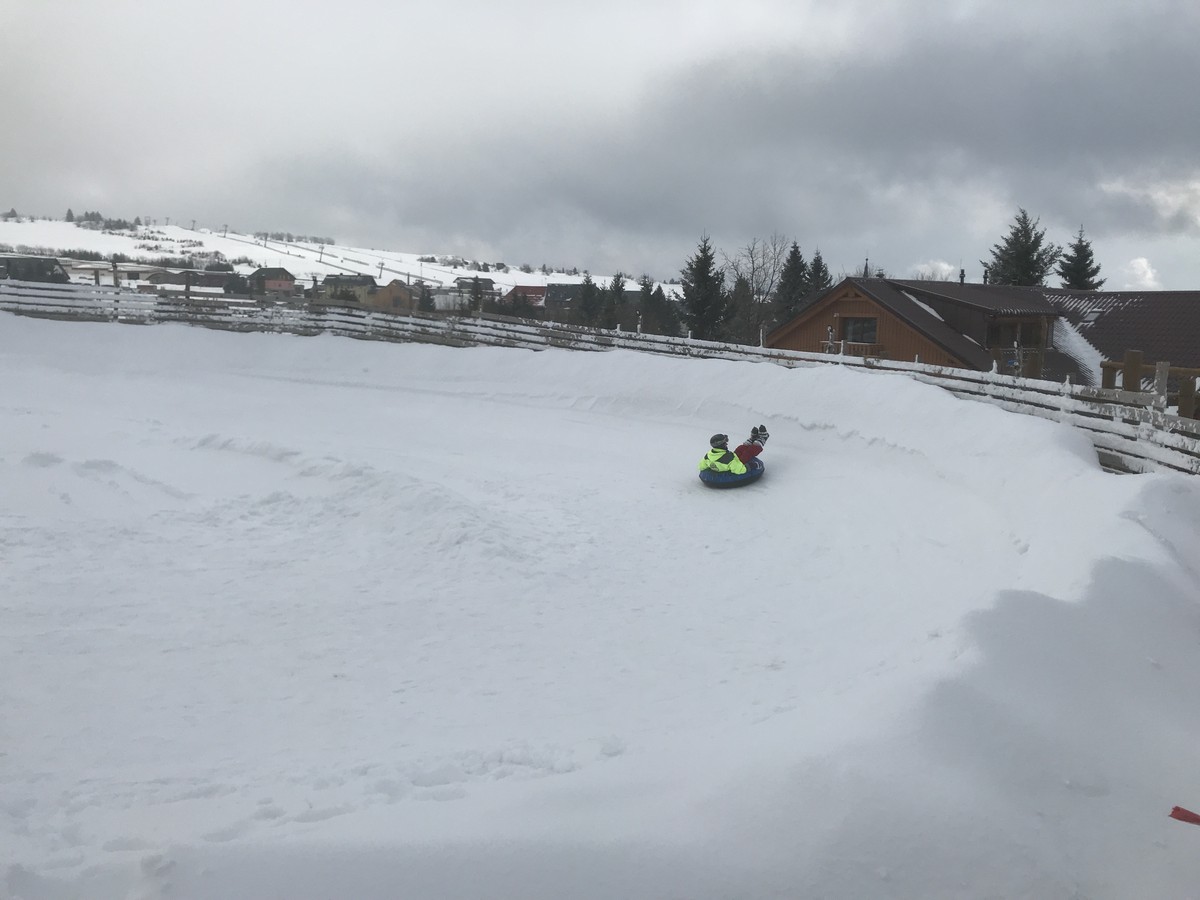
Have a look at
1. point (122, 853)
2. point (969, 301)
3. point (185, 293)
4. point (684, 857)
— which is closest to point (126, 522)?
point (122, 853)

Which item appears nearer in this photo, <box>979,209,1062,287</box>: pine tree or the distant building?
the distant building

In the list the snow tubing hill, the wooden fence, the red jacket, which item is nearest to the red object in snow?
the wooden fence

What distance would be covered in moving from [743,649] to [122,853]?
4.48m

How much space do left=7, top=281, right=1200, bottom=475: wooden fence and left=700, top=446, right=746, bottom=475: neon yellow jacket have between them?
437 cm

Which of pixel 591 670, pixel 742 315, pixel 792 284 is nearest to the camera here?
pixel 591 670

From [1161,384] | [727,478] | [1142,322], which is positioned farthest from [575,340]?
[1142,322]

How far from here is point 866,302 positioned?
2950cm

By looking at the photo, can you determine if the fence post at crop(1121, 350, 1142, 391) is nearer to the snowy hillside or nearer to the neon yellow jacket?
the neon yellow jacket

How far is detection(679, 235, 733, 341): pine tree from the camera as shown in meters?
44.5

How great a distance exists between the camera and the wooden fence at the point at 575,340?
1002 cm

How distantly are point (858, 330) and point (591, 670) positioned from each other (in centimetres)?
2608

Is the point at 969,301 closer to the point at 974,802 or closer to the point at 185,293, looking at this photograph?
the point at 185,293

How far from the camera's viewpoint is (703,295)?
44.6m

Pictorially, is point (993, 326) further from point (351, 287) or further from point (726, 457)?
point (351, 287)
